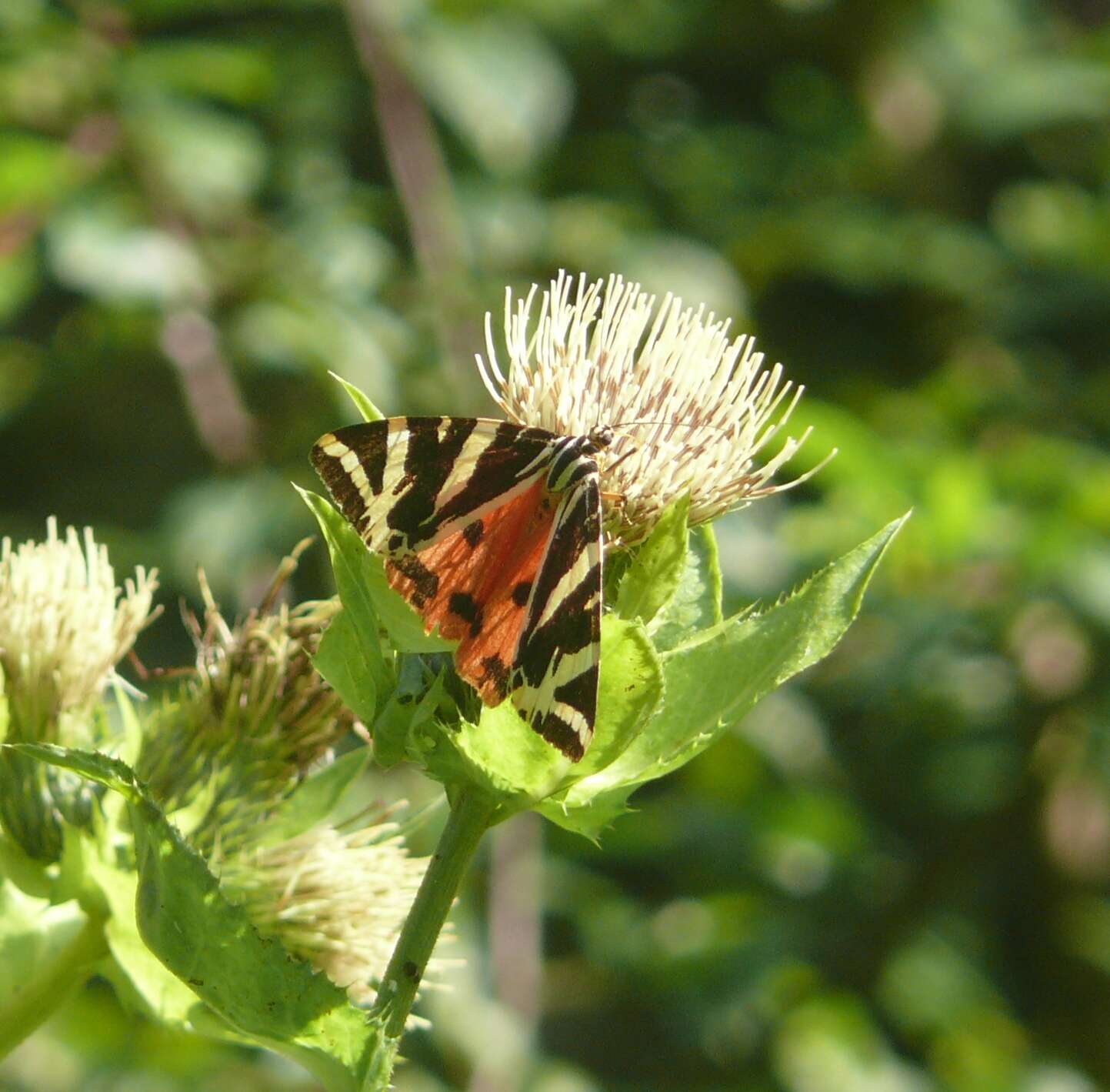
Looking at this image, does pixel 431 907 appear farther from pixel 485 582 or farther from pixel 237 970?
pixel 485 582

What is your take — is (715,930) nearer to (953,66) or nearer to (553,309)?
(553,309)

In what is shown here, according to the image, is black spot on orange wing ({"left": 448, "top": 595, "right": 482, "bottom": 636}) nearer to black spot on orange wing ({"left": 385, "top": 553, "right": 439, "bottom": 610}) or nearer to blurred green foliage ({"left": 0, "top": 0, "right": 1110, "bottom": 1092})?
black spot on orange wing ({"left": 385, "top": 553, "right": 439, "bottom": 610})

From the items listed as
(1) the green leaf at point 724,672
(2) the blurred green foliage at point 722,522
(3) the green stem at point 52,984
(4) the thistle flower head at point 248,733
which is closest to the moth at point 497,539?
(1) the green leaf at point 724,672

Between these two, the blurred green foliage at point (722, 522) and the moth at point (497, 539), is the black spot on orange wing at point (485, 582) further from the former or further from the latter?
the blurred green foliage at point (722, 522)

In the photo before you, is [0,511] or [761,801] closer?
[761,801]

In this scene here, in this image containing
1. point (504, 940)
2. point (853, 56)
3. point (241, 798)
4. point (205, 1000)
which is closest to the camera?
point (205, 1000)

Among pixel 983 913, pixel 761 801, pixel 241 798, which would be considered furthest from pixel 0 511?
pixel 241 798
